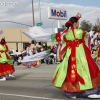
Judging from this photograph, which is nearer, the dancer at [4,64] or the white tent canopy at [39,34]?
the white tent canopy at [39,34]

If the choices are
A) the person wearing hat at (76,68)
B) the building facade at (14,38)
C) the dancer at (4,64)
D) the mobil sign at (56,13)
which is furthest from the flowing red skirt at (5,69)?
the building facade at (14,38)

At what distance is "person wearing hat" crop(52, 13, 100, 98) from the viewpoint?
22.1ft

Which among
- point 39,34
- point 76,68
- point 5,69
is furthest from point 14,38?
point 76,68

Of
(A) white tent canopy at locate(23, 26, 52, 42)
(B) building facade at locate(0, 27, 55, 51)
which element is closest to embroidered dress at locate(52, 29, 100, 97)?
(A) white tent canopy at locate(23, 26, 52, 42)

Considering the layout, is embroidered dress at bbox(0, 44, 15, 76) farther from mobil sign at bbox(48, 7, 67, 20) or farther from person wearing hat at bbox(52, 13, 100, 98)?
mobil sign at bbox(48, 7, 67, 20)

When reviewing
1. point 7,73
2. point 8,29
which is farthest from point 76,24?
point 8,29

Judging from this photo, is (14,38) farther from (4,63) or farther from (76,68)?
(76,68)

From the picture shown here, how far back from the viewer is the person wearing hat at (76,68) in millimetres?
6746

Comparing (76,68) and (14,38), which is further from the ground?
(76,68)

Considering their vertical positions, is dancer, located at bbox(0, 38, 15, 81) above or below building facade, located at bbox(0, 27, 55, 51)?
above

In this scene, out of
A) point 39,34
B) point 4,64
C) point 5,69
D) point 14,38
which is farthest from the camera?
point 14,38

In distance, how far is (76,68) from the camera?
699cm

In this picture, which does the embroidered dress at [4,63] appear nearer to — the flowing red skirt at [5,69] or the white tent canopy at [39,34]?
the flowing red skirt at [5,69]

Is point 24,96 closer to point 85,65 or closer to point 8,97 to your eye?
point 8,97
